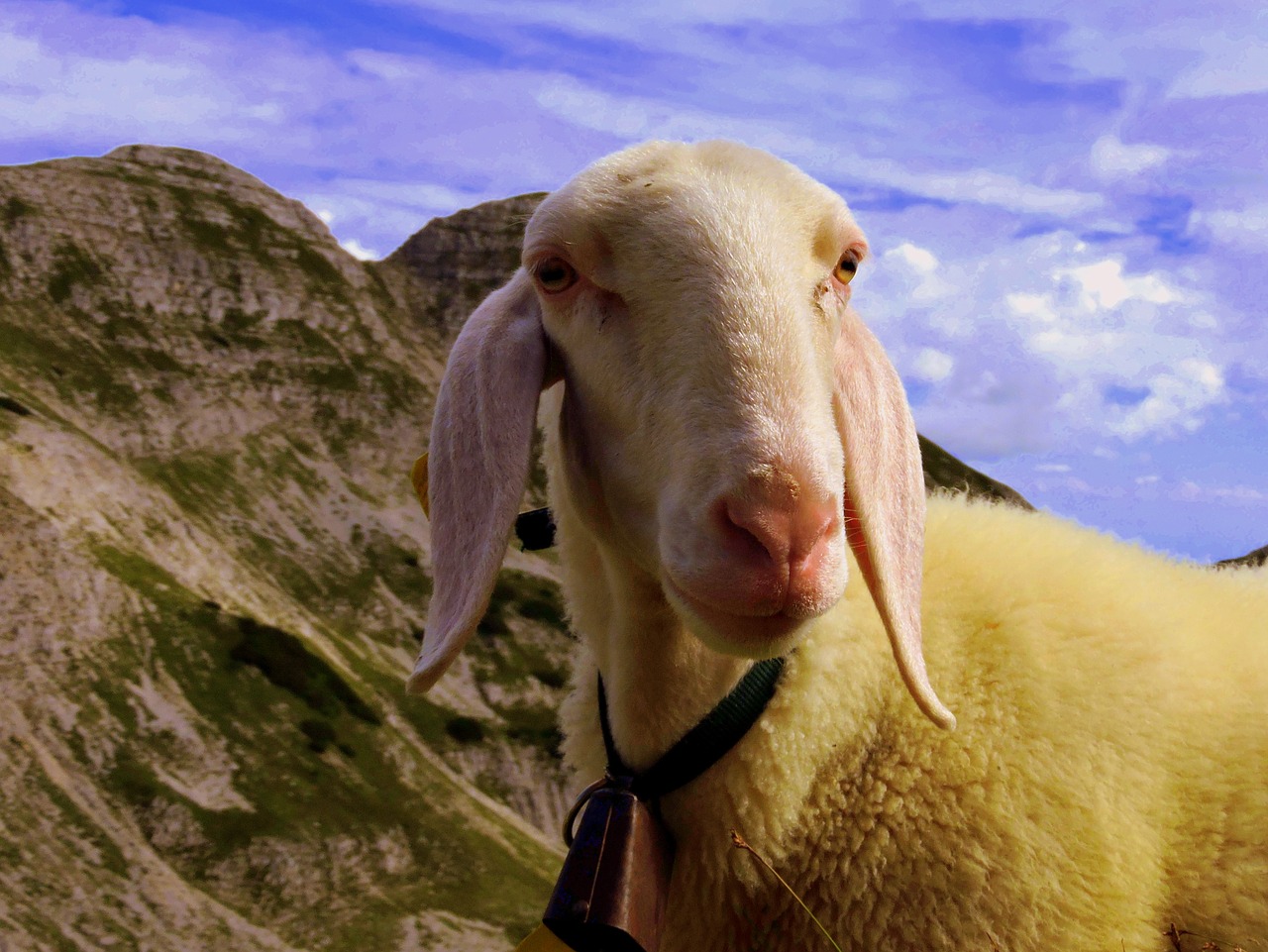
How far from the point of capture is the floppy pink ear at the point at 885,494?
4219 millimetres

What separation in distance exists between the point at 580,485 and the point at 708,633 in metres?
1.11

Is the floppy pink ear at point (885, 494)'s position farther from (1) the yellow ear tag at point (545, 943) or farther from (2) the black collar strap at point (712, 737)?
(1) the yellow ear tag at point (545, 943)

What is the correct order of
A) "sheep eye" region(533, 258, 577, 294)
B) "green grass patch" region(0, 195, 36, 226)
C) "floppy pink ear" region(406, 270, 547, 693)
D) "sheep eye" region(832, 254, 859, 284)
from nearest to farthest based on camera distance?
"floppy pink ear" region(406, 270, 547, 693), "sheep eye" region(533, 258, 577, 294), "sheep eye" region(832, 254, 859, 284), "green grass patch" region(0, 195, 36, 226)

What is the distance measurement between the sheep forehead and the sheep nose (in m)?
1.06

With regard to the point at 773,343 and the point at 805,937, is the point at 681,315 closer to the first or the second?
the point at 773,343

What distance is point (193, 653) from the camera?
55875mm

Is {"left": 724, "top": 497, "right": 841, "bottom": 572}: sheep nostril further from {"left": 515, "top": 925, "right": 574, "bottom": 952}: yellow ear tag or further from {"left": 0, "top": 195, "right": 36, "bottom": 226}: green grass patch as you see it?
{"left": 0, "top": 195, "right": 36, "bottom": 226}: green grass patch

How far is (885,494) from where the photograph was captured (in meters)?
4.44

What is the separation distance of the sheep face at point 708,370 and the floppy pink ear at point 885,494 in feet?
0.61

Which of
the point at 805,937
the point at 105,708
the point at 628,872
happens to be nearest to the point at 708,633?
the point at 628,872

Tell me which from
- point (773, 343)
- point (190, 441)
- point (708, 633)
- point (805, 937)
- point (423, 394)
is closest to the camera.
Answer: point (708, 633)

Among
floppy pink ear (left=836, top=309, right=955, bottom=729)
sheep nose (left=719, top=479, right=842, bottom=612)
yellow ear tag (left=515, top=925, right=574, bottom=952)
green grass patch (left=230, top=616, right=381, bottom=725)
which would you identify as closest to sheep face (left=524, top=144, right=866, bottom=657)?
sheep nose (left=719, top=479, right=842, bottom=612)

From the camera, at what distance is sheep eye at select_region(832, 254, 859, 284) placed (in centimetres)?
460

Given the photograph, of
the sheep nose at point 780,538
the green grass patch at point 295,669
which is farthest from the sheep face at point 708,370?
the green grass patch at point 295,669
